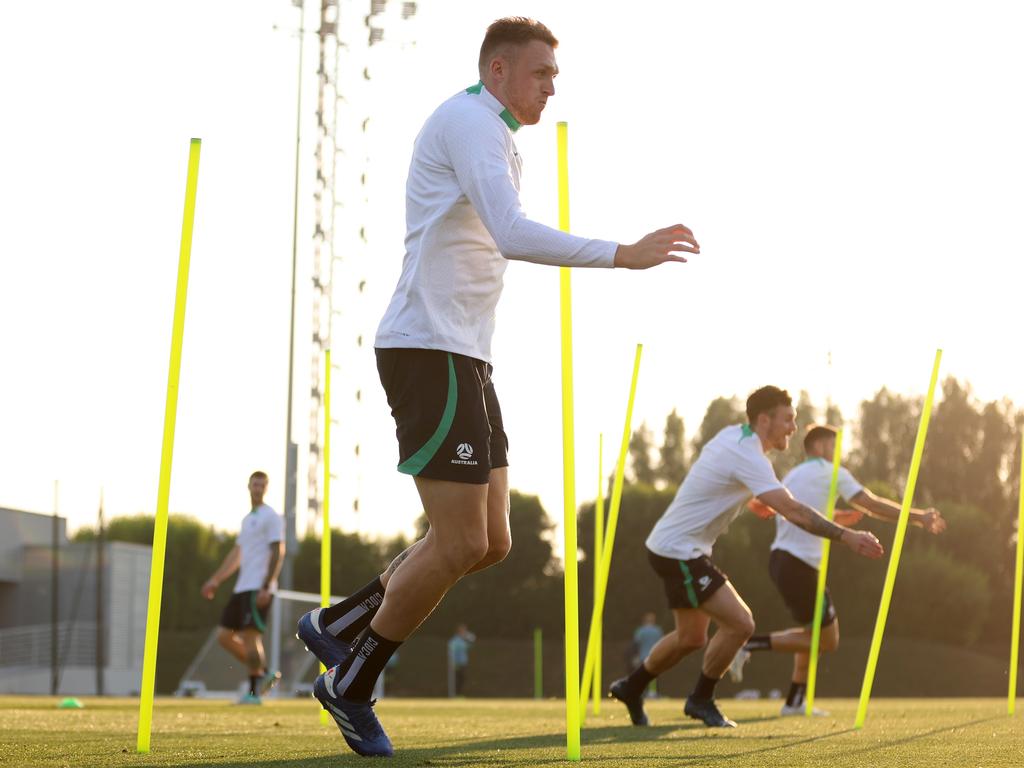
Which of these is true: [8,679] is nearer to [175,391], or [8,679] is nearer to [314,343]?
[314,343]

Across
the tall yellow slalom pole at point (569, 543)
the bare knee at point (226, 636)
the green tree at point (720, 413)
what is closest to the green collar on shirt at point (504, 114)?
the tall yellow slalom pole at point (569, 543)

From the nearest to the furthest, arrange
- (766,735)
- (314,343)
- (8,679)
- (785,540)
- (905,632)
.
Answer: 1. (766,735)
2. (785,540)
3. (314,343)
4. (8,679)
5. (905,632)

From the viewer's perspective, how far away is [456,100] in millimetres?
4891

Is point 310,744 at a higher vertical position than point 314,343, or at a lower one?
lower

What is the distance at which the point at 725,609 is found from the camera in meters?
8.88

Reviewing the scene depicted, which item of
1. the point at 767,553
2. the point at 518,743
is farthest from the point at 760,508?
the point at 767,553

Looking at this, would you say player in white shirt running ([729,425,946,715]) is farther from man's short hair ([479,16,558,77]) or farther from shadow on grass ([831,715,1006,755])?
man's short hair ([479,16,558,77])

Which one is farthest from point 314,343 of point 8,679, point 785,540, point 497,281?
point 497,281

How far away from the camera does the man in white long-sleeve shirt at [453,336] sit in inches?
185

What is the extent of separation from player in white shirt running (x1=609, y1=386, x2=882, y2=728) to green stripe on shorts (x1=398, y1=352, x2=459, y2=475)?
4.28m

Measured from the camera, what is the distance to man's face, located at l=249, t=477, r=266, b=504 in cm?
1338

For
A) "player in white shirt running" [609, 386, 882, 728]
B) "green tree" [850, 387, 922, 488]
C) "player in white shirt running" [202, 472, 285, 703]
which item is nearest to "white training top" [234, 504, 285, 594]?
"player in white shirt running" [202, 472, 285, 703]

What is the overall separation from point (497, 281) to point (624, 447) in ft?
13.2

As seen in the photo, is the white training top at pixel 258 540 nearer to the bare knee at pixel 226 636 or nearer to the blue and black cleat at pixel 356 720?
the bare knee at pixel 226 636
